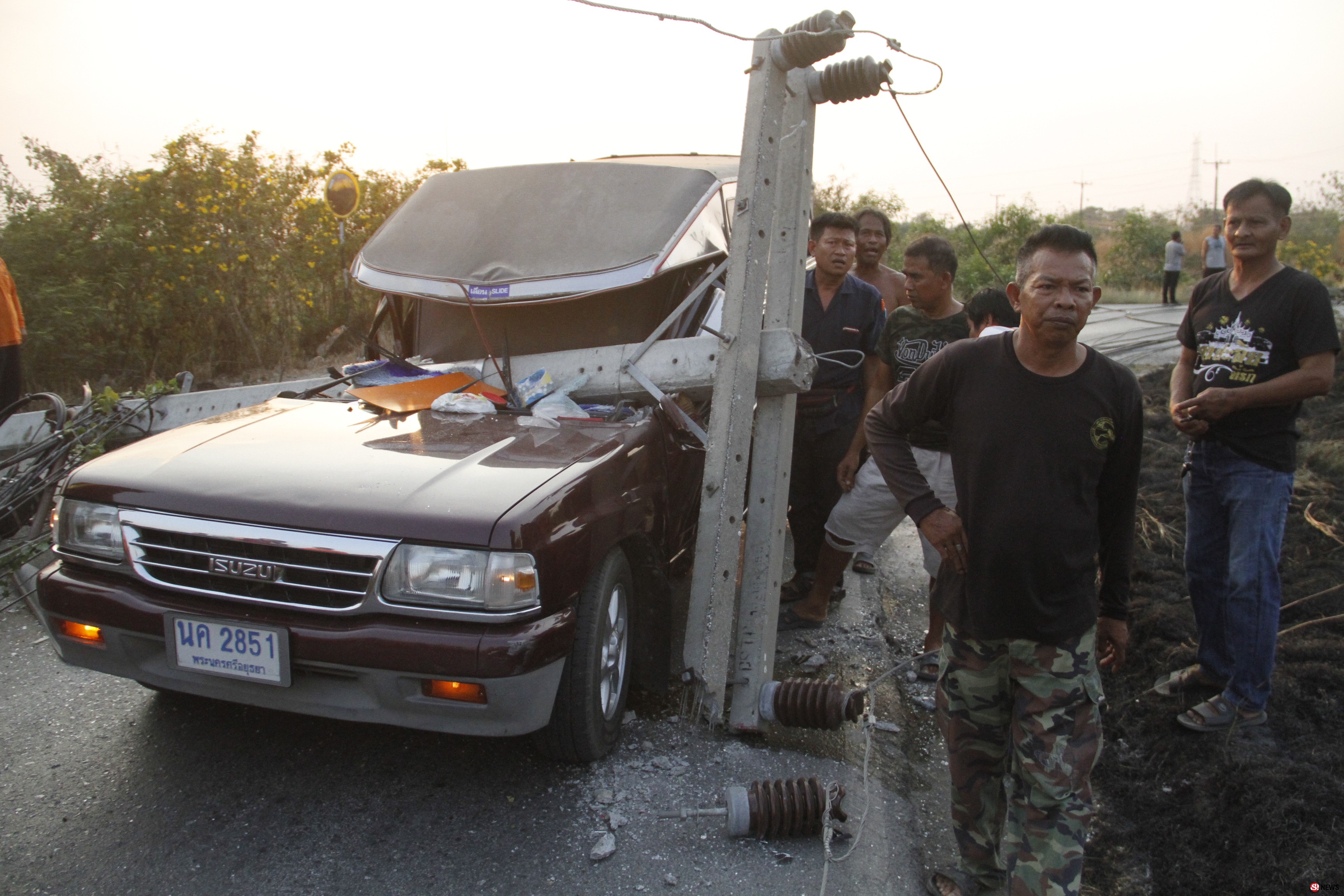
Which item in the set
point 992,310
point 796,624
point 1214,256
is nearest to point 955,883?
point 796,624

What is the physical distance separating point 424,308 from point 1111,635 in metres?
3.41

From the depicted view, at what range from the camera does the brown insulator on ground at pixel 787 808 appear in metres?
2.68

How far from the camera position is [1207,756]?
3311 mm

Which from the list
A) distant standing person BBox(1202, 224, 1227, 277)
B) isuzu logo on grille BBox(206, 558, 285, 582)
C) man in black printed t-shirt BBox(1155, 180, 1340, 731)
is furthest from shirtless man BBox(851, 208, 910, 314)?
distant standing person BBox(1202, 224, 1227, 277)

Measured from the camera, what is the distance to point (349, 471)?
9.00ft

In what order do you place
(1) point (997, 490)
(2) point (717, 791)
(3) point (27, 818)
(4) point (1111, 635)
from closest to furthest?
(1) point (997, 490) → (4) point (1111, 635) → (3) point (27, 818) → (2) point (717, 791)

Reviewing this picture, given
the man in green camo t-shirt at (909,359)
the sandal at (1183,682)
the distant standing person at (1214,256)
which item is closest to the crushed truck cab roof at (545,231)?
the man in green camo t-shirt at (909,359)

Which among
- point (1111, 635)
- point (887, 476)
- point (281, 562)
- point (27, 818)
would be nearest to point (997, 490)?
point (887, 476)

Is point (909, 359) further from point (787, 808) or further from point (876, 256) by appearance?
point (787, 808)

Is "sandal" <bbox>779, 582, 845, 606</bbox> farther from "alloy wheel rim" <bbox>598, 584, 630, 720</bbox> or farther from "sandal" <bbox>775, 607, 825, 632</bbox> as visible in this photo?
"alloy wheel rim" <bbox>598, 584, 630, 720</bbox>

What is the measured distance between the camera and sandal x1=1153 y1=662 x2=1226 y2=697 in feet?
11.9

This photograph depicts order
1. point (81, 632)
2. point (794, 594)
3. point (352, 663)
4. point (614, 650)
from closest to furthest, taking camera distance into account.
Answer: point (352, 663), point (81, 632), point (614, 650), point (794, 594)

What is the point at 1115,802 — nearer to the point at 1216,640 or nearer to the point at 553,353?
the point at 1216,640

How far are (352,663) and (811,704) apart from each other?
4.97 ft
